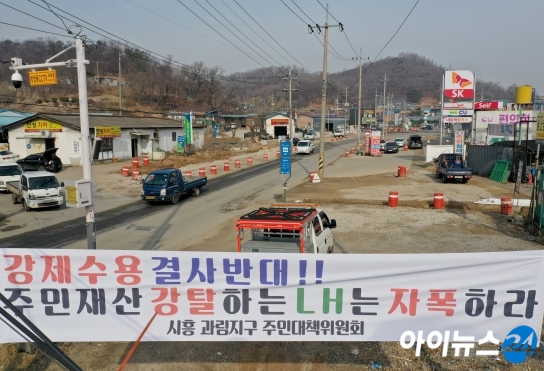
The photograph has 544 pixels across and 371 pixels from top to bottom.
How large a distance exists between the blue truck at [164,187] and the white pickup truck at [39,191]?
4314 millimetres

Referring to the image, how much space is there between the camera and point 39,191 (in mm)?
22344

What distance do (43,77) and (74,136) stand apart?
31780mm

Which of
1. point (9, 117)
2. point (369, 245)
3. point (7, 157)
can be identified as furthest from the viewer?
point (9, 117)

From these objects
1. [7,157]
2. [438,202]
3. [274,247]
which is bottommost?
[438,202]

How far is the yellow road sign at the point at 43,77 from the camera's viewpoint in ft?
40.0

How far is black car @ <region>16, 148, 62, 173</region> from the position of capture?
35531 millimetres

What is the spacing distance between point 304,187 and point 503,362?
22343 mm

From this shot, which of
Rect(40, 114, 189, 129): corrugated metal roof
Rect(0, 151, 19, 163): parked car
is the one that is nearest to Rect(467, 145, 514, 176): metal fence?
Rect(40, 114, 189, 129): corrugated metal roof

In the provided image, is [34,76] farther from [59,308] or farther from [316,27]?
[316,27]

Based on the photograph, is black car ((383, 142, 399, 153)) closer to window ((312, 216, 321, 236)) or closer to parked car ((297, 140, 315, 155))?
parked car ((297, 140, 315, 155))

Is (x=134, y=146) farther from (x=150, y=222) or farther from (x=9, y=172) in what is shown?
(x=150, y=222)

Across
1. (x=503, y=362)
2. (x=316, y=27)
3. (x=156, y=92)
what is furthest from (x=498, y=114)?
(x=156, y=92)

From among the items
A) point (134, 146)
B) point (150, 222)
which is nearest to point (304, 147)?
point (134, 146)

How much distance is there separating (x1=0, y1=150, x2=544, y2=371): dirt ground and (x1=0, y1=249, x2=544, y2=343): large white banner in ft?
2.19
